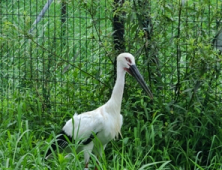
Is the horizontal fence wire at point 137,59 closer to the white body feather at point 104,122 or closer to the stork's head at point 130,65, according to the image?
the stork's head at point 130,65

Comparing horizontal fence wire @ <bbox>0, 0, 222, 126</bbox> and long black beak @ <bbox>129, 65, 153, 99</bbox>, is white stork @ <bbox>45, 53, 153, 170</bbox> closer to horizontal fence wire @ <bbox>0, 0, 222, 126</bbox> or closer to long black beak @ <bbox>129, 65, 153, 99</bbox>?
long black beak @ <bbox>129, 65, 153, 99</bbox>

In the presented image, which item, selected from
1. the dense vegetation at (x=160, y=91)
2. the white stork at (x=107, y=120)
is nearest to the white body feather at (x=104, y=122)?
the white stork at (x=107, y=120)

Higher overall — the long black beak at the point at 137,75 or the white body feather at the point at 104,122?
the long black beak at the point at 137,75

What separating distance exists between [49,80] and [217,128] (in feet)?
6.47

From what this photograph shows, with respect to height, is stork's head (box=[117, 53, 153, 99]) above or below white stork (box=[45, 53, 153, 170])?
above

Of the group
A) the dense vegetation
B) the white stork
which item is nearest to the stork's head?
the white stork

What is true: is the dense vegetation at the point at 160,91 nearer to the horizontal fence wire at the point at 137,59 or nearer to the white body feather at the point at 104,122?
the horizontal fence wire at the point at 137,59

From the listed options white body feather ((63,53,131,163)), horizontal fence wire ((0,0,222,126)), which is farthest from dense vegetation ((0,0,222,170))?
white body feather ((63,53,131,163))

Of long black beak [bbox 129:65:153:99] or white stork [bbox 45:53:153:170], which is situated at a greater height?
long black beak [bbox 129:65:153:99]

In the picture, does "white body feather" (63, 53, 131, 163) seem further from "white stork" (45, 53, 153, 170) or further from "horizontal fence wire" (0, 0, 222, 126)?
"horizontal fence wire" (0, 0, 222, 126)

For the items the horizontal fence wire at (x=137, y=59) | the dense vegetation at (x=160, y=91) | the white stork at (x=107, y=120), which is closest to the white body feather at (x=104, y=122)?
the white stork at (x=107, y=120)

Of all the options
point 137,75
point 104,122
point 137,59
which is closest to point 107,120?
point 104,122

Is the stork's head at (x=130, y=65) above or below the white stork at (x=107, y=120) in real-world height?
above

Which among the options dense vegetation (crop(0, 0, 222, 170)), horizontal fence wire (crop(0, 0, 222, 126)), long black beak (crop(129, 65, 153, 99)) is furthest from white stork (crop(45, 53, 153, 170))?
horizontal fence wire (crop(0, 0, 222, 126))
